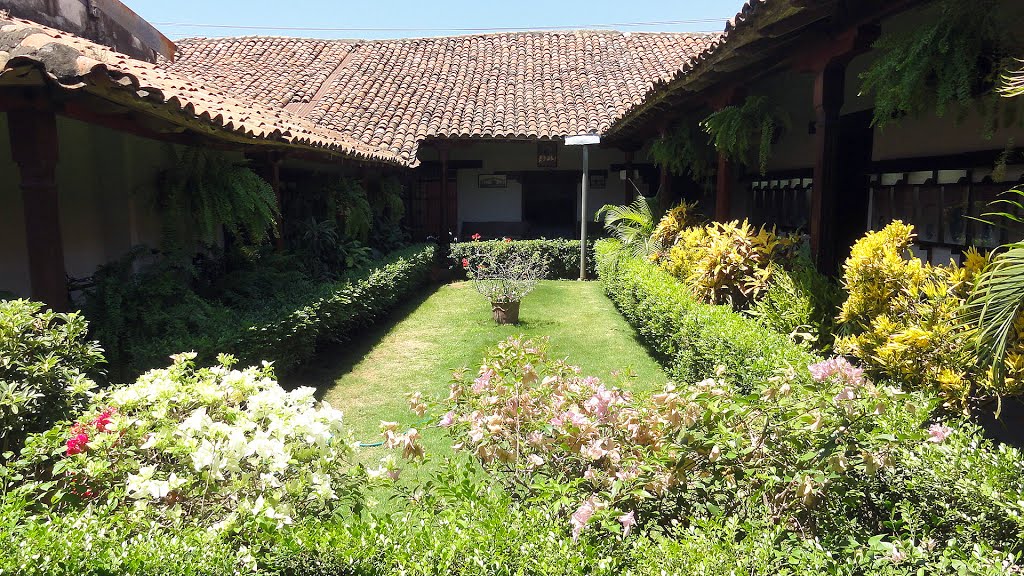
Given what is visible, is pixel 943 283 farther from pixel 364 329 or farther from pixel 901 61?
pixel 364 329

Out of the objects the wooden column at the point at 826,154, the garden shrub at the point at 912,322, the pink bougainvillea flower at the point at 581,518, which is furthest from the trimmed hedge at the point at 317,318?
the wooden column at the point at 826,154

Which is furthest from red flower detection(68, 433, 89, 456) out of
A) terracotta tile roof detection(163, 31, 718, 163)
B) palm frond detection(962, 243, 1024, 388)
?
terracotta tile roof detection(163, 31, 718, 163)

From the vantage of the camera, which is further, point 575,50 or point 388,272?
point 575,50

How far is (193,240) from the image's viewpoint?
19.9ft

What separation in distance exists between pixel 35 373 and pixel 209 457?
1296mm

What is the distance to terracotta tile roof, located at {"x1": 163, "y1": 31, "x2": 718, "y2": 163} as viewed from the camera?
13773mm

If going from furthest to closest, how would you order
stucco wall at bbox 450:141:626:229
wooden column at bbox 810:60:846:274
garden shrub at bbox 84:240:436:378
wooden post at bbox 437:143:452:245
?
stucco wall at bbox 450:141:626:229 → wooden post at bbox 437:143:452:245 → wooden column at bbox 810:60:846:274 → garden shrub at bbox 84:240:436:378

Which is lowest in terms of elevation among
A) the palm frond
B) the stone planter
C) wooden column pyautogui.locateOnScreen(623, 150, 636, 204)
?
the stone planter

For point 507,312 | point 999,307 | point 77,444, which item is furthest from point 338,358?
point 999,307

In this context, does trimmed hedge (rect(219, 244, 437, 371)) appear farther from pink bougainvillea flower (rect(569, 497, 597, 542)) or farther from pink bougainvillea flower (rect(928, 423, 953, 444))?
pink bougainvillea flower (rect(928, 423, 953, 444))

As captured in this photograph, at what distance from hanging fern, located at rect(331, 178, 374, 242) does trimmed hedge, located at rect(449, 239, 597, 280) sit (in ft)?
12.0

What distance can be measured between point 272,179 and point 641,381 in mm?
5322

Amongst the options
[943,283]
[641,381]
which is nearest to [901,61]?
[943,283]

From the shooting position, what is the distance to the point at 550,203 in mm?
16578
